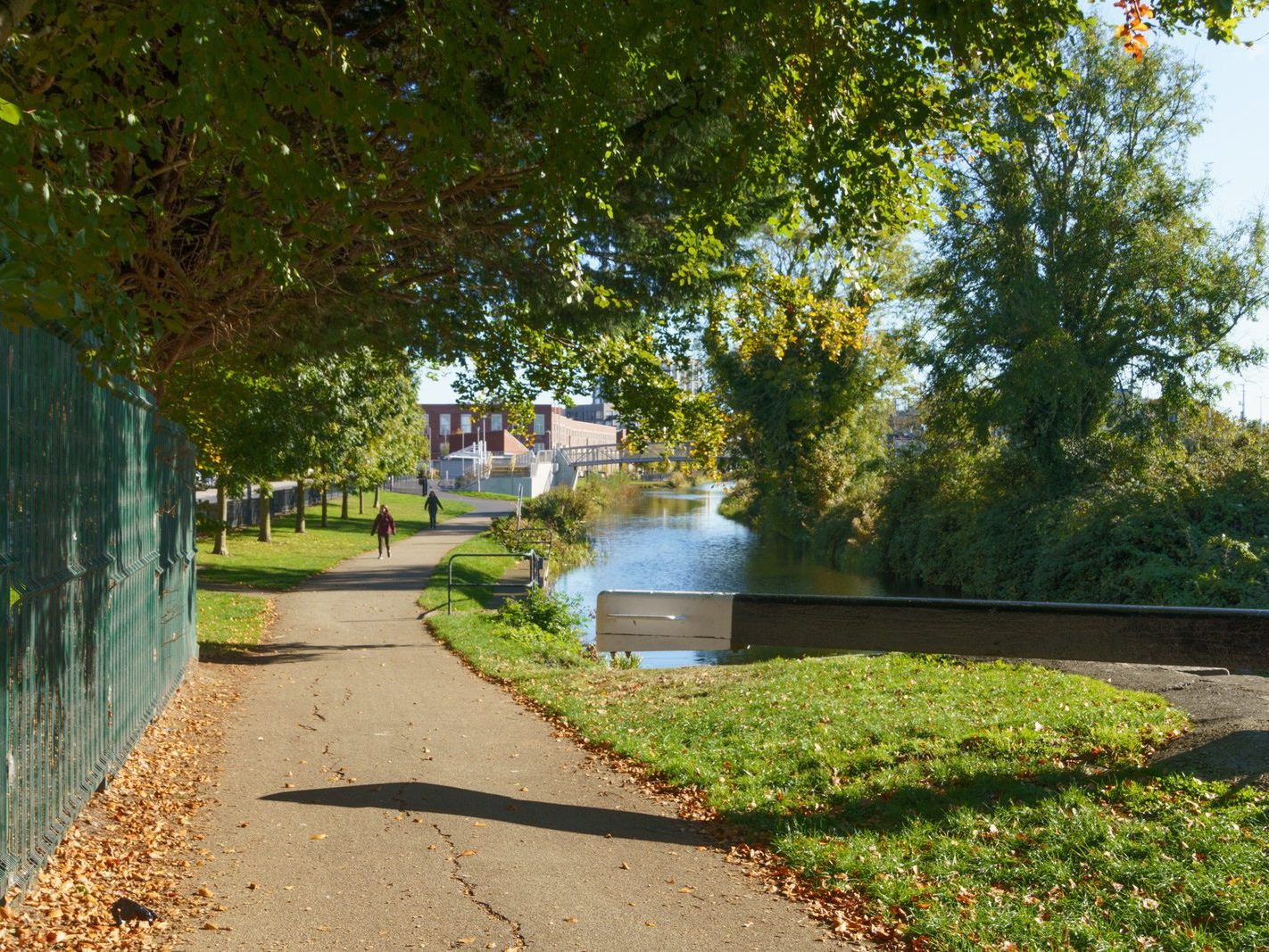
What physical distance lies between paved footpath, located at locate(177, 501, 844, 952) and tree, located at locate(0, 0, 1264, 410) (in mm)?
2596

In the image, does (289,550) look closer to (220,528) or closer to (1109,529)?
(220,528)

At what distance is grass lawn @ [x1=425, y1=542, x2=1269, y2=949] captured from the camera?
16.1ft

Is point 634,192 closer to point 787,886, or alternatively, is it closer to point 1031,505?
point 787,886

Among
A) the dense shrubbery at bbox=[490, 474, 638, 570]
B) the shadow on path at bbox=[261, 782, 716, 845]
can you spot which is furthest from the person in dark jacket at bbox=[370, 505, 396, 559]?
the shadow on path at bbox=[261, 782, 716, 845]

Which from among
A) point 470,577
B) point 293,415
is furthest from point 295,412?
point 470,577

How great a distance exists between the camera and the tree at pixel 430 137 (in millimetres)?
6051

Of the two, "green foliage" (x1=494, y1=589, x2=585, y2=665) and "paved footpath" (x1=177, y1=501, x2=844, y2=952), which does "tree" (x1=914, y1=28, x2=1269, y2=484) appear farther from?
"paved footpath" (x1=177, y1=501, x2=844, y2=952)

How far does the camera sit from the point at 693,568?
3403 cm

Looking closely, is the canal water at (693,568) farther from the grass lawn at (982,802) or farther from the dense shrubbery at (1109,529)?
the grass lawn at (982,802)

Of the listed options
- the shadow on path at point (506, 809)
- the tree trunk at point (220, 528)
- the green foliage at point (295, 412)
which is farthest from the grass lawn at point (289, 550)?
the shadow on path at point (506, 809)

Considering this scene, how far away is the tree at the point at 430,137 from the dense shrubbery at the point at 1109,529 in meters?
12.5

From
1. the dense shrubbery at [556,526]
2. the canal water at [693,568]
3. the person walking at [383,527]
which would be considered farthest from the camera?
the person walking at [383,527]

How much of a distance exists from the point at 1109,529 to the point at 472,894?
20970 mm

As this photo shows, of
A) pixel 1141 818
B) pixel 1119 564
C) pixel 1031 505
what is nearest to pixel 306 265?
pixel 1141 818
